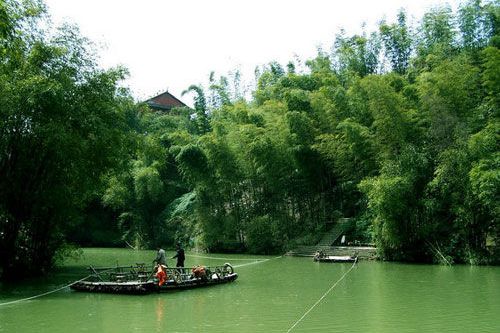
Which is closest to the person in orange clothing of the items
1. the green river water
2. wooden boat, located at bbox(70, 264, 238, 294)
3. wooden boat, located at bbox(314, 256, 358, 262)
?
wooden boat, located at bbox(70, 264, 238, 294)

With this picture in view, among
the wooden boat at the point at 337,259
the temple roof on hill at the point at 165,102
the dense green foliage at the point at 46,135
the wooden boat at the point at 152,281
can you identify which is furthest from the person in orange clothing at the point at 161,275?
the temple roof on hill at the point at 165,102

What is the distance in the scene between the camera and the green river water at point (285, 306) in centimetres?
942

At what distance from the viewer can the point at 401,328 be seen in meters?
9.09

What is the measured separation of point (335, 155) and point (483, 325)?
15.3m

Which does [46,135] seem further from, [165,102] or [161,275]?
[165,102]

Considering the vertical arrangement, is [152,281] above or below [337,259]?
below

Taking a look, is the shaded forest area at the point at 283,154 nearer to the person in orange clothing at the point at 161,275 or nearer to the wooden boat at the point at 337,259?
the wooden boat at the point at 337,259

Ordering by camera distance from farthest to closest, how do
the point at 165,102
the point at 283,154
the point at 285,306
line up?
the point at 165,102 < the point at 283,154 < the point at 285,306

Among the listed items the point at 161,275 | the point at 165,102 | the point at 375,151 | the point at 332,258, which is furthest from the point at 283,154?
the point at 165,102

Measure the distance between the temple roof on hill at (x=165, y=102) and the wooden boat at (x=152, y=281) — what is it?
35.0m

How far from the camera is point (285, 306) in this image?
37.1 ft

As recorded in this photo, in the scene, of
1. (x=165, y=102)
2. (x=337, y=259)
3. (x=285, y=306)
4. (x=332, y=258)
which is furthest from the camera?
(x=165, y=102)

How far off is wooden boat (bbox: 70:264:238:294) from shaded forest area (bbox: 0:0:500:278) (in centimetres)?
362

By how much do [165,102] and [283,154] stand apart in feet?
92.3
